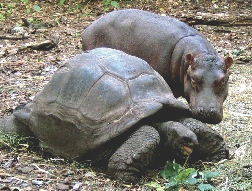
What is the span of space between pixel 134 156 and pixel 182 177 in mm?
340

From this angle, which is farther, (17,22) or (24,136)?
(17,22)

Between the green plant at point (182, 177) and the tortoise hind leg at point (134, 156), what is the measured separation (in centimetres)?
14

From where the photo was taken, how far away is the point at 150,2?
452 inches

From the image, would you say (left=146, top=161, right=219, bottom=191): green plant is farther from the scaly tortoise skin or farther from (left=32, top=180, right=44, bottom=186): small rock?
(left=32, top=180, right=44, bottom=186): small rock

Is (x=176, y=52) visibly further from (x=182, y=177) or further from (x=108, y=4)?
(x=108, y=4)

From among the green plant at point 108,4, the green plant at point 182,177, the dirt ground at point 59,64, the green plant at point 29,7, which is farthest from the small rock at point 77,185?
the green plant at point 108,4

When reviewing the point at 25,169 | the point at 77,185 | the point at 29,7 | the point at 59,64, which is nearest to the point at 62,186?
the point at 77,185

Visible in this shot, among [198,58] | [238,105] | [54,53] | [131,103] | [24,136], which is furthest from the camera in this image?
[54,53]

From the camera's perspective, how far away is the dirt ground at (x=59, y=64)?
3453mm

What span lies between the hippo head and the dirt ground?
1.15ft

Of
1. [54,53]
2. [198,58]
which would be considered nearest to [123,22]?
[198,58]

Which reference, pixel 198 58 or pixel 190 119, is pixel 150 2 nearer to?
pixel 198 58

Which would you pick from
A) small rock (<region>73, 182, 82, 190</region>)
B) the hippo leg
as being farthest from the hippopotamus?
small rock (<region>73, 182, 82, 190</region>)

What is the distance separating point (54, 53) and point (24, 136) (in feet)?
12.5
